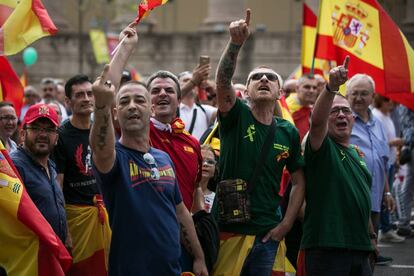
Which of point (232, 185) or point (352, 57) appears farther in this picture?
point (352, 57)

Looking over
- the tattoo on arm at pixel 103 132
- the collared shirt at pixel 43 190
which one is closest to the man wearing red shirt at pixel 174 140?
the collared shirt at pixel 43 190

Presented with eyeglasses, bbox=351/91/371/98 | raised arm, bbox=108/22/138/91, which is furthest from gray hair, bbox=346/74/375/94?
raised arm, bbox=108/22/138/91

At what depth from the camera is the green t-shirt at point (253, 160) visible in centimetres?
730

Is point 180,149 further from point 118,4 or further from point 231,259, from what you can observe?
point 118,4

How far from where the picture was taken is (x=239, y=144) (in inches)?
289

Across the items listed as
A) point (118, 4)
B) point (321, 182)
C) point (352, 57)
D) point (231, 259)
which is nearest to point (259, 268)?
point (231, 259)

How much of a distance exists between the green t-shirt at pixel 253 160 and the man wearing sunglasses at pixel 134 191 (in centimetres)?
121

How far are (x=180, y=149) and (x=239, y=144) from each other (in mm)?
425

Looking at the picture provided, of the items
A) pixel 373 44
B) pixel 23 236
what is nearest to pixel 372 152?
pixel 373 44

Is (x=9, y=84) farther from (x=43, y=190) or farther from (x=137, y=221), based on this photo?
(x=137, y=221)

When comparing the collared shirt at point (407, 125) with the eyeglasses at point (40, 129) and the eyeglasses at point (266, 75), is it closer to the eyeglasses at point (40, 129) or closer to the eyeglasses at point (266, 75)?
the eyeglasses at point (266, 75)

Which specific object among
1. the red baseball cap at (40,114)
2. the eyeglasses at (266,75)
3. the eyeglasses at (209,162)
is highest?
the eyeglasses at (266,75)

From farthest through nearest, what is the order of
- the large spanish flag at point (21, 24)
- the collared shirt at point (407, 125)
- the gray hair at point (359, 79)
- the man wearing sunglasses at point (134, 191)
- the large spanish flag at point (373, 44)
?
1. the collared shirt at point (407, 125)
2. the large spanish flag at point (373, 44)
3. the gray hair at point (359, 79)
4. the large spanish flag at point (21, 24)
5. the man wearing sunglasses at point (134, 191)

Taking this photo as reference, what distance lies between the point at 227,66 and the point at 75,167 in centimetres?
154
